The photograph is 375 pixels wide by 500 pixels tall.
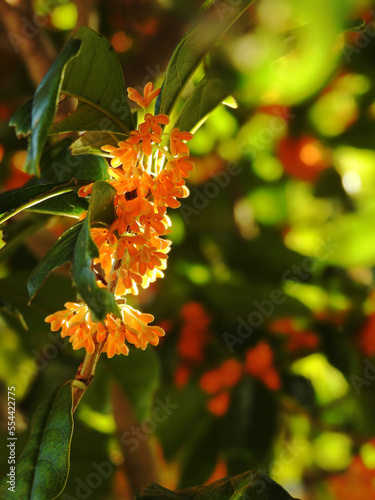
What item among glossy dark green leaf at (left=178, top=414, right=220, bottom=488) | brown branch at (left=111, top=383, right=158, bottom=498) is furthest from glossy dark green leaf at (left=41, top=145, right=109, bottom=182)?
glossy dark green leaf at (left=178, top=414, right=220, bottom=488)

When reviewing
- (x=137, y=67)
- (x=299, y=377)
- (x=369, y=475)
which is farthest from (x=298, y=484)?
(x=137, y=67)

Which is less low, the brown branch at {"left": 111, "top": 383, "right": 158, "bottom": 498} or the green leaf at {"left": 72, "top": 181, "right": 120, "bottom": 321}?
the green leaf at {"left": 72, "top": 181, "right": 120, "bottom": 321}

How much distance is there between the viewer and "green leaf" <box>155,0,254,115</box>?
2.24ft

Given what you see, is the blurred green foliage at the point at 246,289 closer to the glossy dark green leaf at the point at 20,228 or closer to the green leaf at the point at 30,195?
the glossy dark green leaf at the point at 20,228

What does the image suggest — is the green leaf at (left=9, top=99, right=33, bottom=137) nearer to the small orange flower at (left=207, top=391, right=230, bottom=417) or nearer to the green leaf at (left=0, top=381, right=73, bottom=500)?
the green leaf at (left=0, top=381, right=73, bottom=500)

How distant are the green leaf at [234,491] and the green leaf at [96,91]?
0.48 m

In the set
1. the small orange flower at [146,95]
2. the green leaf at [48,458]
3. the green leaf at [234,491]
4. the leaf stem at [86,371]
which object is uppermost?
the small orange flower at [146,95]

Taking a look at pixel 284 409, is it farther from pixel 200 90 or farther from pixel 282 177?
pixel 200 90

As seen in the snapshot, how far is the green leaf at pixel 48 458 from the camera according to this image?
23.7 inches

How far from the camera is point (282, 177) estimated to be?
6.07 feet

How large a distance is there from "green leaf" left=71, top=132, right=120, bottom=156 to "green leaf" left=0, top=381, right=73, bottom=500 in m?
0.29

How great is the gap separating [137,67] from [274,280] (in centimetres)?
73

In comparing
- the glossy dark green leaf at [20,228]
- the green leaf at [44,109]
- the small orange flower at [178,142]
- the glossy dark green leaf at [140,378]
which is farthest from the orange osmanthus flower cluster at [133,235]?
the glossy dark green leaf at [140,378]

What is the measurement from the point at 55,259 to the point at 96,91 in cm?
23
